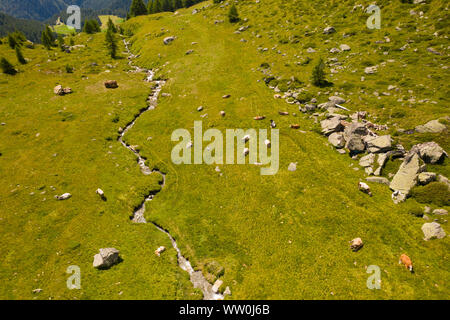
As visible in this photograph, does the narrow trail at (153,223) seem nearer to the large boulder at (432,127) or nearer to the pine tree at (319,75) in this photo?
the large boulder at (432,127)

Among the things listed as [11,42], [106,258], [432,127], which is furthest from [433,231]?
[11,42]

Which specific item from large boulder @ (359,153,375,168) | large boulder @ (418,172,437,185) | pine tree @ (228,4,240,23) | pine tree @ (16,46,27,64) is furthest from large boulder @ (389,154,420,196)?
pine tree @ (16,46,27,64)

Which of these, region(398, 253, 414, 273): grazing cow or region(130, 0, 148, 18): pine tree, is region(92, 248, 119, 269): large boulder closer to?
region(398, 253, 414, 273): grazing cow

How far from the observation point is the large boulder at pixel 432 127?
87.0ft

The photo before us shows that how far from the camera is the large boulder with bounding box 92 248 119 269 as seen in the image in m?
20.7

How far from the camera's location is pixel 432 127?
2691 cm

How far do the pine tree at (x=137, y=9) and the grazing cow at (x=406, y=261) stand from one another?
552ft

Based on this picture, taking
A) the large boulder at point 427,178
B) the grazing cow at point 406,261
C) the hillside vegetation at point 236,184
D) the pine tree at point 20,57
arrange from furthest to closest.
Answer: the pine tree at point 20,57 → the large boulder at point 427,178 → the hillside vegetation at point 236,184 → the grazing cow at point 406,261

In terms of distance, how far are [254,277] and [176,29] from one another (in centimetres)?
9163

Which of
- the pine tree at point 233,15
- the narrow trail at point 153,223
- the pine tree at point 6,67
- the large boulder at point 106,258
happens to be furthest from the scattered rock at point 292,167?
the pine tree at point 6,67

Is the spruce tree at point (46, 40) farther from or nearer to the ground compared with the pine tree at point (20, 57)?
farther from the ground

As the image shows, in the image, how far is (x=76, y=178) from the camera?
31281 millimetres

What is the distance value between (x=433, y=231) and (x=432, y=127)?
48.0ft

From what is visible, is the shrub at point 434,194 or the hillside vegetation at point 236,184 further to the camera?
the shrub at point 434,194
